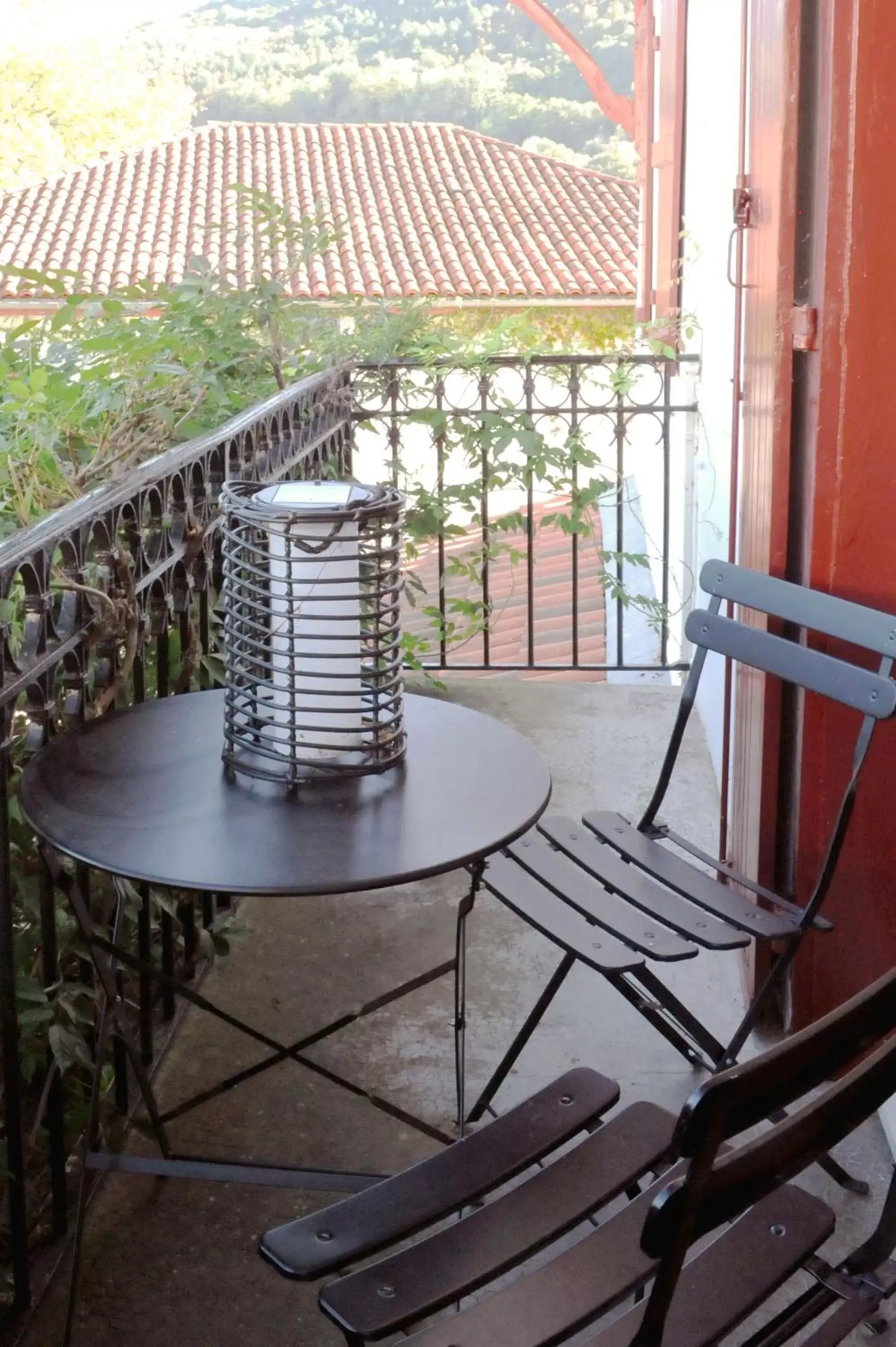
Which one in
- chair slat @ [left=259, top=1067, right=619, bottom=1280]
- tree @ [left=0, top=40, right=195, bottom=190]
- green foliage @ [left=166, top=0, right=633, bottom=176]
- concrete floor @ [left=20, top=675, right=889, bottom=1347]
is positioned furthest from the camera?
tree @ [left=0, top=40, right=195, bottom=190]

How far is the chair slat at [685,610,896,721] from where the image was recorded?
2260mm

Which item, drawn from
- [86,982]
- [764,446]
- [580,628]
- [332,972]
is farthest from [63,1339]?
[580,628]

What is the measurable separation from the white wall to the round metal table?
7.54 ft

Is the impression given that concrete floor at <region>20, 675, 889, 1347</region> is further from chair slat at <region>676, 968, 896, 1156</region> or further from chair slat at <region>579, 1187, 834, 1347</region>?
chair slat at <region>676, 968, 896, 1156</region>

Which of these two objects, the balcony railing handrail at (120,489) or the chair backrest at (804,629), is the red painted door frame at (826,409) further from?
the balcony railing handrail at (120,489)

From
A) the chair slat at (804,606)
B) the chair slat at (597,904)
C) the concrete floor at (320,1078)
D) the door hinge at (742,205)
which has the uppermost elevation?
the door hinge at (742,205)

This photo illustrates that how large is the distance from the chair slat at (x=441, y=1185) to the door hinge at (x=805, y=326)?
1391 millimetres

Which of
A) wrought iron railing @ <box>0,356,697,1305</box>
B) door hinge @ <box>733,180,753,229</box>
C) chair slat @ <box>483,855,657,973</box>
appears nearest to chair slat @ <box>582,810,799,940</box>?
chair slat @ <box>483,855,657,973</box>

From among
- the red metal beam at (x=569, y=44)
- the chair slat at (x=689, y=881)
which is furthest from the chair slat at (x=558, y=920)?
the red metal beam at (x=569, y=44)

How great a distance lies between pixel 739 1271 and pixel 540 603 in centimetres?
786

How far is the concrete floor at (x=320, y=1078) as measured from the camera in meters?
A: 2.04

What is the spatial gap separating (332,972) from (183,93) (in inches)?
1822

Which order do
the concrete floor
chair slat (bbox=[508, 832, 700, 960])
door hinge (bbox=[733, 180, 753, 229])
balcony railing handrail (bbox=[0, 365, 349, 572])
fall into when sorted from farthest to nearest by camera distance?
door hinge (bbox=[733, 180, 753, 229]), chair slat (bbox=[508, 832, 700, 960]), the concrete floor, balcony railing handrail (bbox=[0, 365, 349, 572])

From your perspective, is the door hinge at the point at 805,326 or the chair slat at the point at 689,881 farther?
the door hinge at the point at 805,326
